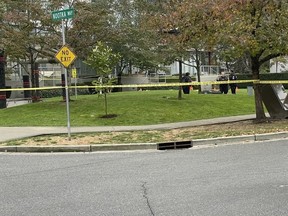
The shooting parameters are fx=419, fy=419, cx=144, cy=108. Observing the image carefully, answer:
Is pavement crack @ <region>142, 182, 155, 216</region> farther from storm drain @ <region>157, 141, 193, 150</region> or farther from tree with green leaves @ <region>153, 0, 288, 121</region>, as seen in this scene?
tree with green leaves @ <region>153, 0, 288, 121</region>

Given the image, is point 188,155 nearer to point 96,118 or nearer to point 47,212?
point 47,212

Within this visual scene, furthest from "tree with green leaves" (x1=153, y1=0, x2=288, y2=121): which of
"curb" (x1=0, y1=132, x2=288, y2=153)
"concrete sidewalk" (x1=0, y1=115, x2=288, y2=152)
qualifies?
"curb" (x1=0, y1=132, x2=288, y2=153)

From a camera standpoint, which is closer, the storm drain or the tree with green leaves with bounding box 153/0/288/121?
the storm drain

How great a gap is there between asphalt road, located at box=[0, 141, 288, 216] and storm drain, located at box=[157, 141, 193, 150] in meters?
0.94

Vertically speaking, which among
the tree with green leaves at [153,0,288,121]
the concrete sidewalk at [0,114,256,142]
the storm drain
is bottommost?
the storm drain

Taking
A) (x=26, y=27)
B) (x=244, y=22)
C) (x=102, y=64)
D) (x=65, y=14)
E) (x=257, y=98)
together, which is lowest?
(x=257, y=98)

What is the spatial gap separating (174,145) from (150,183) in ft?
14.7

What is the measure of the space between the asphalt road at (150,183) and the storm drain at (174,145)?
0.94 meters

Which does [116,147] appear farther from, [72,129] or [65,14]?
[72,129]

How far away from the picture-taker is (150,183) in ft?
22.5

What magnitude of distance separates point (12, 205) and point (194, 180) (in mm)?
2907

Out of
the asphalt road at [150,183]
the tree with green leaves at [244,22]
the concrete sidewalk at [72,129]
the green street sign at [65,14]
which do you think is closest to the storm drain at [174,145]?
the asphalt road at [150,183]

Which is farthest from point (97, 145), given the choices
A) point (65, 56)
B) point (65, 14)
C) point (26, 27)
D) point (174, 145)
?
point (26, 27)

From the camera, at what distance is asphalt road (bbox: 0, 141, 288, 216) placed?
17.8 feet
